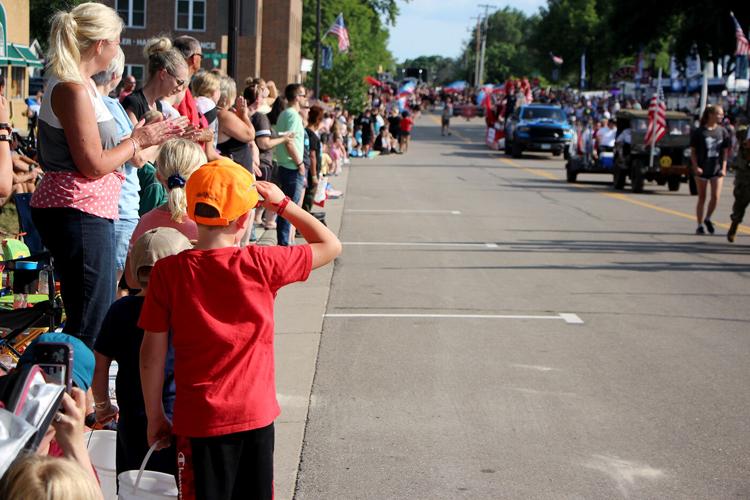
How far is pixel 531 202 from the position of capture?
2317 cm

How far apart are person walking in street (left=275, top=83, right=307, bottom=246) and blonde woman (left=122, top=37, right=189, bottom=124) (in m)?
5.74

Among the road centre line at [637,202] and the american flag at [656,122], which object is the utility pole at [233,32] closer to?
the road centre line at [637,202]

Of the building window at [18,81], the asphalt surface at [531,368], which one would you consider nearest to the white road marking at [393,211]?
the asphalt surface at [531,368]

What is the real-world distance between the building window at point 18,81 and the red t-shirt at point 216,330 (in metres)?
40.1

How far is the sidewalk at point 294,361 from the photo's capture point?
6.02 meters

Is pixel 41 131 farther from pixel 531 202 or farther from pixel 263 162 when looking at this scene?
pixel 531 202

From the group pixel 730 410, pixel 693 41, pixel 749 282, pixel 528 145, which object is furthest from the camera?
pixel 693 41

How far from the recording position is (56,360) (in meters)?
3.26

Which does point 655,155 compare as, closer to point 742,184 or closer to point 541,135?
point 742,184

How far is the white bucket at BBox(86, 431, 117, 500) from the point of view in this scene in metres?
4.60

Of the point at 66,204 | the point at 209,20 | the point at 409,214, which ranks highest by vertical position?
the point at 209,20

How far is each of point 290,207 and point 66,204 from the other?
5.72 ft

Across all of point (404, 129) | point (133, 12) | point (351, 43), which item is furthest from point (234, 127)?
Result: point (351, 43)

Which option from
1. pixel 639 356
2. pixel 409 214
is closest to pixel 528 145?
pixel 409 214
